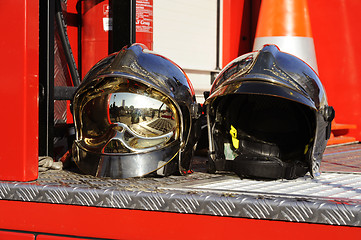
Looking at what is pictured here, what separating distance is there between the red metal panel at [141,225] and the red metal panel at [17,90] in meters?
0.15

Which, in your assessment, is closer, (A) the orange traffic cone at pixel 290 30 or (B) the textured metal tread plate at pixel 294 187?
(B) the textured metal tread plate at pixel 294 187

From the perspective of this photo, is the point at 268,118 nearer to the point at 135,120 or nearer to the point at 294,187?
the point at 294,187

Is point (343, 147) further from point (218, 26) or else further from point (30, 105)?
point (30, 105)

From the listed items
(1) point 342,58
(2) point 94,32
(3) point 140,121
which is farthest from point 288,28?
(3) point 140,121

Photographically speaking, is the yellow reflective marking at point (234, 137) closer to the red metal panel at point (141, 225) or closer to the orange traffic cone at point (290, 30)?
the red metal panel at point (141, 225)

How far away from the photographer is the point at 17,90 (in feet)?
4.94

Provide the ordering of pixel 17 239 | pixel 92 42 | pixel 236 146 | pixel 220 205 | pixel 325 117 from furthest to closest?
pixel 92 42 → pixel 236 146 → pixel 325 117 → pixel 17 239 → pixel 220 205

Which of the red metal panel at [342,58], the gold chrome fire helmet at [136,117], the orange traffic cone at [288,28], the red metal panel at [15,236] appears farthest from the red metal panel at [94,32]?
the red metal panel at [342,58]

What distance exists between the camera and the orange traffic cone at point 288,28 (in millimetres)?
3639

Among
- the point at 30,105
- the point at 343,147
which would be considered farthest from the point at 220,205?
the point at 343,147

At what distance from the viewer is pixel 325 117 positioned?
64.6 inches

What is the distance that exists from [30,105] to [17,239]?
41 centimetres

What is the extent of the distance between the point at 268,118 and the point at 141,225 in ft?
2.49

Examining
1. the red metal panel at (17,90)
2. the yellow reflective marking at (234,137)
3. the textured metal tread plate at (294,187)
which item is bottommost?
the textured metal tread plate at (294,187)
